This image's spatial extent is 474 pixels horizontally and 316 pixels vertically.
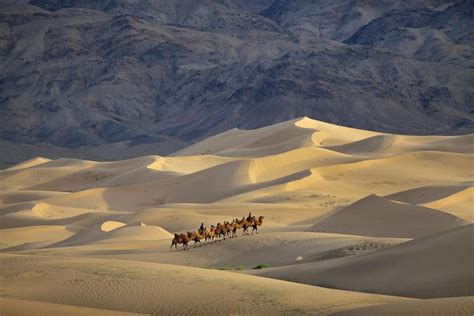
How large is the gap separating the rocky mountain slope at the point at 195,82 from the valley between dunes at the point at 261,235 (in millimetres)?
59789

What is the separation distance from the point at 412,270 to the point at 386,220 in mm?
12837

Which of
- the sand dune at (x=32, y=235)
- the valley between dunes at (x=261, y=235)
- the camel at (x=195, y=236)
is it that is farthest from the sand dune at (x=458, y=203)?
the sand dune at (x=32, y=235)

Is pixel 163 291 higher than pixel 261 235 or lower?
lower

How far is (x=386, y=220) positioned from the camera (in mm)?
28875

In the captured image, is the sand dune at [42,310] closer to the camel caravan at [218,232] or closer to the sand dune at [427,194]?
the camel caravan at [218,232]

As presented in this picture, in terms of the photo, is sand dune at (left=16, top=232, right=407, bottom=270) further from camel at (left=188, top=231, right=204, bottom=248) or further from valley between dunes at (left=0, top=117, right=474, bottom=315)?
camel at (left=188, top=231, right=204, bottom=248)

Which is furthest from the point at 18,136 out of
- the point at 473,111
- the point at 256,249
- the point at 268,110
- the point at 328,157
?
the point at 256,249

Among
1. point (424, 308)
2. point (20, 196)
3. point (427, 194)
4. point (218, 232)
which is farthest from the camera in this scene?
point (20, 196)

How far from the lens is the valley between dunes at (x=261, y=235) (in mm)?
14664

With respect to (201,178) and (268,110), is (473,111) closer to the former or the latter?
(268,110)

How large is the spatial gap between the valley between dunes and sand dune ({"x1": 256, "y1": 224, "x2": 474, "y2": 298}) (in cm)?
4

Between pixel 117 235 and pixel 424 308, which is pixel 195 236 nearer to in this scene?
pixel 117 235

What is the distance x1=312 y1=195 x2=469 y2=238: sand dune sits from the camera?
89.4ft

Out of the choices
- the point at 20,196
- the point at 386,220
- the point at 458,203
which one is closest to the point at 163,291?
the point at 386,220
